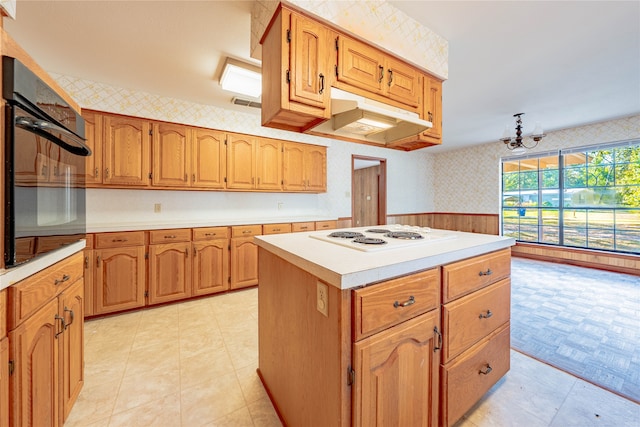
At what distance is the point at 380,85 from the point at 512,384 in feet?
6.88

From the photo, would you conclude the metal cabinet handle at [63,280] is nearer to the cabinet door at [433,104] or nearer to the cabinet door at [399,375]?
the cabinet door at [399,375]

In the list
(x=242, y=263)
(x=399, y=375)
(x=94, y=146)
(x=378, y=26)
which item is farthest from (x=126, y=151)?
(x=399, y=375)

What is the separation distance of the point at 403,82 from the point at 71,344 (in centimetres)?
255

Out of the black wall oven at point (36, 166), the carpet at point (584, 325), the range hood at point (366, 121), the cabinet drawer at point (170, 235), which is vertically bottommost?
the carpet at point (584, 325)

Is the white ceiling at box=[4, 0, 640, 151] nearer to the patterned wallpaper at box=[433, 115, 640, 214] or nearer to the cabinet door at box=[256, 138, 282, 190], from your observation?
the cabinet door at box=[256, 138, 282, 190]

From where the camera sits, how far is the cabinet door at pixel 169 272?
268cm

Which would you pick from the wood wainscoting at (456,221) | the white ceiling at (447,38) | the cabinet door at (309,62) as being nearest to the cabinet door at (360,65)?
the cabinet door at (309,62)

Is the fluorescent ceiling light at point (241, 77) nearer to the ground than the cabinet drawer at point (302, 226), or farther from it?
farther from it

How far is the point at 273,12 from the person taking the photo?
143 cm

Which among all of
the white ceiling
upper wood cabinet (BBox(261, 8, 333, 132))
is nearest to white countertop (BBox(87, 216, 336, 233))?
the white ceiling

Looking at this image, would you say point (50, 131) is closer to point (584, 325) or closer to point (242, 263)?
point (242, 263)

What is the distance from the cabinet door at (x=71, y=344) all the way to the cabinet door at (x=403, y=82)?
2194mm

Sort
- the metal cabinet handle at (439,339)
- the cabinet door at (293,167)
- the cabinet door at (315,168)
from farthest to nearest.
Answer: the cabinet door at (315,168) → the cabinet door at (293,167) → the metal cabinet handle at (439,339)

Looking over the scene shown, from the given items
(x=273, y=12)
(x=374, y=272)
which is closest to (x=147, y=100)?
(x=273, y=12)
